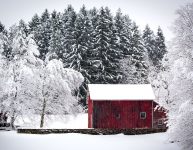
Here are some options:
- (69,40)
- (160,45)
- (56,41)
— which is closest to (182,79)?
(69,40)

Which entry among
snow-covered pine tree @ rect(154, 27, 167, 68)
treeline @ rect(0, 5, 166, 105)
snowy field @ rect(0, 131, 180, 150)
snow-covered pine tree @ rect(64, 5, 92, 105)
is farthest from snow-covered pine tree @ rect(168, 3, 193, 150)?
snow-covered pine tree @ rect(154, 27, 167, 68)

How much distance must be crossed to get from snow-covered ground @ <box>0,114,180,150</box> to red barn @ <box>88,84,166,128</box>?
4.61 meters

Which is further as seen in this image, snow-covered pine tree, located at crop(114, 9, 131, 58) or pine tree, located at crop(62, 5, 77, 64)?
snow-covered pine tree, located at crop(114, 9, 131, 58)

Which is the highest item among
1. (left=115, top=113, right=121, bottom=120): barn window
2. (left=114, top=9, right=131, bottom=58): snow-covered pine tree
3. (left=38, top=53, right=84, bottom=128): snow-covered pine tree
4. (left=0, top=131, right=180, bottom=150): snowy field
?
(left=114, top=9, right=131, bottom=58): snow-covered pine tree

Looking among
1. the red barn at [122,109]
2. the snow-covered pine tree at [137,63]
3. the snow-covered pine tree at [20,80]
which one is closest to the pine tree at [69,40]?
the snow-covered pine tree at [137,63]

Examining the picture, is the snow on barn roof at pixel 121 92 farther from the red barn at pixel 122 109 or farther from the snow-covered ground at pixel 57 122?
the snow-covered ground at pixel 57 122

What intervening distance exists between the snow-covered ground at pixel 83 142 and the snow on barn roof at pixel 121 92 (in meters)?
6.00

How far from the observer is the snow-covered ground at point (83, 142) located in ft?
86.4

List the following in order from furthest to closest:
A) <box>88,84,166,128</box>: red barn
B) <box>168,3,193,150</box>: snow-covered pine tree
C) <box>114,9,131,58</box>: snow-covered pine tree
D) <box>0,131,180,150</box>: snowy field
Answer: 1. <box>114,9,131,58</box>: snow-covered pine tree
2. <box>88,84,166,128</box>: red barn
3. <box>0,131,180,150</box>: snowy field
4. <box>168,3,193,150</box>: snow-covered pine tree

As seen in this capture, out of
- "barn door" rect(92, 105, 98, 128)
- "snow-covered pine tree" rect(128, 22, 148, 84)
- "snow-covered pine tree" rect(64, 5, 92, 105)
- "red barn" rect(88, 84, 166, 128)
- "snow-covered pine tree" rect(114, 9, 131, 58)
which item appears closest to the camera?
"barn door" rect(92, 105, 98, 128)

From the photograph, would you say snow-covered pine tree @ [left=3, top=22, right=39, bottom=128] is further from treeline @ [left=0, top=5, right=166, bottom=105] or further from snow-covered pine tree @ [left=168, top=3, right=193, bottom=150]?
snow-covered pine tree @ [left=168, top=3, right=193, bottom=150]

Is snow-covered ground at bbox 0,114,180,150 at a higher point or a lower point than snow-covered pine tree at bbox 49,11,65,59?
lower

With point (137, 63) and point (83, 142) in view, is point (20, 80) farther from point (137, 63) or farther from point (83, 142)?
point (137, 63)

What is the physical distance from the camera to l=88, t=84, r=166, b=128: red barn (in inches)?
1512
